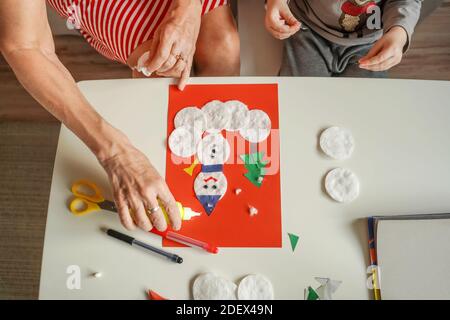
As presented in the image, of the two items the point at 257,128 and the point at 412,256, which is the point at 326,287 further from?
the point at 257,128

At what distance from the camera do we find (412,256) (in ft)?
2.13

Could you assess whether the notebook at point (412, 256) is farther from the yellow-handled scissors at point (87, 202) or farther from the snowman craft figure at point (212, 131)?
the yellow-handled scissors at point (87, 202)

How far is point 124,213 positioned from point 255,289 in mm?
239

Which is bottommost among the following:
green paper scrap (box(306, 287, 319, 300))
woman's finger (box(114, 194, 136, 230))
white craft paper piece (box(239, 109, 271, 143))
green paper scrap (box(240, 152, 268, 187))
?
green paper scrap (box(306, 287, 319, 300))

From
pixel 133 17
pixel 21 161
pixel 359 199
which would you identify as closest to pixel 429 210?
pixel 359 199

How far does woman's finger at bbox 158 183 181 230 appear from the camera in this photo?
0.66m

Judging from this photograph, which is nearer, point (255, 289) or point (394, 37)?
point (255, 289)

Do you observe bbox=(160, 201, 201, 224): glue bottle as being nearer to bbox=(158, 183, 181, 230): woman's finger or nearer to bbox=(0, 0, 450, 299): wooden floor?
bbox=(158, 183, 181, 230): woman's finger

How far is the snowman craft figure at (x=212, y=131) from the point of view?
2.32 ft

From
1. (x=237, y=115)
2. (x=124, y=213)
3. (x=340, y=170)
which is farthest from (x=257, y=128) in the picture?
(x=124, y=213)

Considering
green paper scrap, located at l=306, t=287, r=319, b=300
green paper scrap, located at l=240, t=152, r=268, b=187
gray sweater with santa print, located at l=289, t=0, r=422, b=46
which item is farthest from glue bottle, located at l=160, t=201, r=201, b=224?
gray sweater with santa print, located at l=289, t=0, r=422, b=46

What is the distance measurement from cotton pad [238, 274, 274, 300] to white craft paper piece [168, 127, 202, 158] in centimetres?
23

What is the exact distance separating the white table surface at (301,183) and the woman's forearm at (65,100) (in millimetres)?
35
